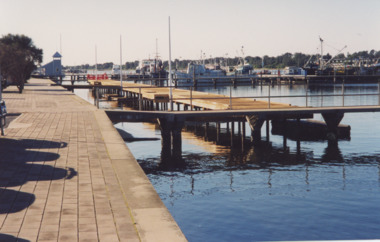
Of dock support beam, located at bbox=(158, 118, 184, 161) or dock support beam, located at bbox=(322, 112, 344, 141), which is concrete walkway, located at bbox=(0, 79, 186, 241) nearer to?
dock support beam, located at bbox=(158, 118, 184, 161)

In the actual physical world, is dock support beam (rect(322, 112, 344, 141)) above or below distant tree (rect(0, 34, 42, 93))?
below

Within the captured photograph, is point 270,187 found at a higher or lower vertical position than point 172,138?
lower

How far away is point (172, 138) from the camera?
27359mm

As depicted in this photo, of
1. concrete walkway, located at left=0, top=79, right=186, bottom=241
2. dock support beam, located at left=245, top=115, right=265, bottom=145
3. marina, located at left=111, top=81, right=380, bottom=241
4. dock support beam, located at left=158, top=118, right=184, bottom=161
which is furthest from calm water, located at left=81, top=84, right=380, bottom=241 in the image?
concrete walkway, located at left=0, top=79, right=186, bottom=241

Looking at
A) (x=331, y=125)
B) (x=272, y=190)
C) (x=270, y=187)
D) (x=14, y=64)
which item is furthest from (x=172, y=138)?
(x=14, y=64)

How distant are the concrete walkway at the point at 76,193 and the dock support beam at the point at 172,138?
1144 centimetres

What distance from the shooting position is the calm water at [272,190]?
1435 cm

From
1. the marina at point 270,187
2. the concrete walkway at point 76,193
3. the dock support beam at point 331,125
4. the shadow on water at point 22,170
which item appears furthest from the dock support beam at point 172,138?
the shadow on water at point 22,170

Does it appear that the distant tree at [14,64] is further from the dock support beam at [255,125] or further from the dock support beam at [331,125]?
the dock support beam at [331,125]

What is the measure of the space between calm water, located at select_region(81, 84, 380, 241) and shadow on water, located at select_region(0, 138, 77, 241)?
4.66 m

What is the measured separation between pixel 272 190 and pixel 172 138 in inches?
386

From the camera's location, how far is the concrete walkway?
683 centimetres

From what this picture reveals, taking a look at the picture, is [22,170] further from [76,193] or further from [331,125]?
[331,125]

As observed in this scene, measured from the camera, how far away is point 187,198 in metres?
17.6
